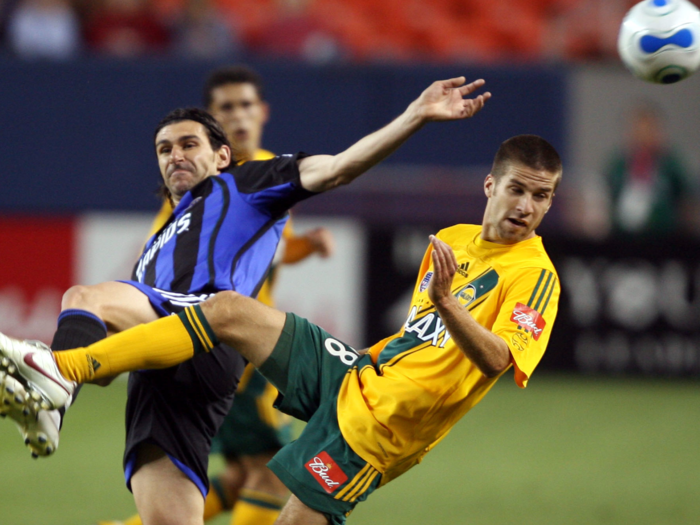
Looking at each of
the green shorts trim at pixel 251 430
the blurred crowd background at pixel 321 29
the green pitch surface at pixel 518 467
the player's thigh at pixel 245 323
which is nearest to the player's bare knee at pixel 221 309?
the player's thigh at pixel 245 323

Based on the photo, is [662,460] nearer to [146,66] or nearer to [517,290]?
[517,290]

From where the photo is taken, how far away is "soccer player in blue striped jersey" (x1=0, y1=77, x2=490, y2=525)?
13.0ft

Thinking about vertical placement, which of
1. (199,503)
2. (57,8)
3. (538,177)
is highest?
Result: (57,8)

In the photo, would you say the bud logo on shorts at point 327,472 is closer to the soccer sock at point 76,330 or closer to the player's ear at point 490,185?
the soccer sock at point 76,330

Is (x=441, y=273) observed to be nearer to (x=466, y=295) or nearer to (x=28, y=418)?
(x=466, y=295)

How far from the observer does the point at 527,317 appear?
12.7ft

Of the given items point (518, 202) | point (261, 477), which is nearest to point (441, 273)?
point (518, 202)

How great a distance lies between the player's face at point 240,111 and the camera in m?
6.00

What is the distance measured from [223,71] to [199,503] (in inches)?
112

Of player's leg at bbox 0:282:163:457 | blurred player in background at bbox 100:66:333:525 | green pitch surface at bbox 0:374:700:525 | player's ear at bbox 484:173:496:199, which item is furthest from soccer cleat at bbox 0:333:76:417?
green pitch surface at bbox 0:374:700:525

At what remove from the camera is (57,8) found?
10578 millimetres

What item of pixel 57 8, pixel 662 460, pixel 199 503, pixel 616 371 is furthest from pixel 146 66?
pixel 199 503

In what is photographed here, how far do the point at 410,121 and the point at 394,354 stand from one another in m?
0.90

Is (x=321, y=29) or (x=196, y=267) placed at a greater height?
(x=321, y=29)
